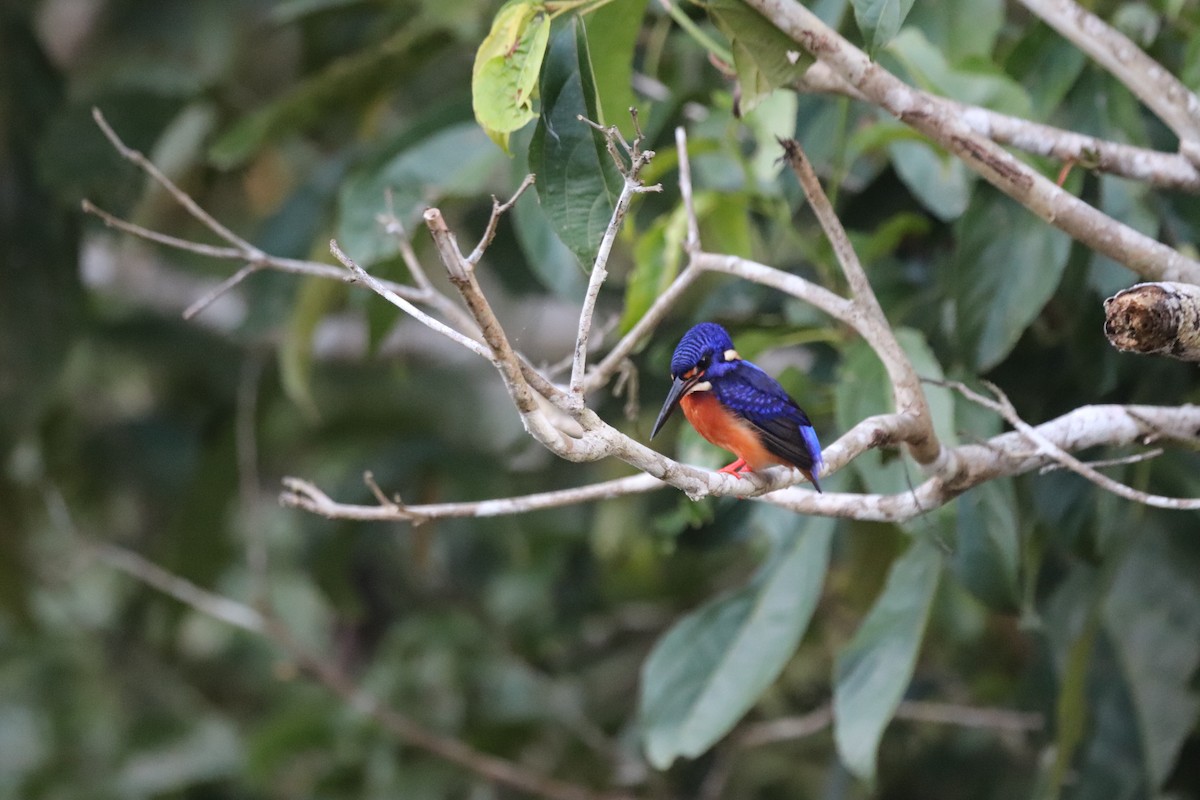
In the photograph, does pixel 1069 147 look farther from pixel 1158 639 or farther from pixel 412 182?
pixel 412 182

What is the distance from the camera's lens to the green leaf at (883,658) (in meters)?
1.87

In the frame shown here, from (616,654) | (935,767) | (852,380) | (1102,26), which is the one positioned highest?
(1102,26)

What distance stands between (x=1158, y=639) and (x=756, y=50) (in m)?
1.24

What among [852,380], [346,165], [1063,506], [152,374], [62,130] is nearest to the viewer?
[852,380]

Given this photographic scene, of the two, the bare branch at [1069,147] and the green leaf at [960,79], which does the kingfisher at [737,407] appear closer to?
the bare branch at [1069,147]

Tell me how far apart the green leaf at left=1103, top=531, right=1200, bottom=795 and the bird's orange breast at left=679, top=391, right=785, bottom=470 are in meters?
1.08

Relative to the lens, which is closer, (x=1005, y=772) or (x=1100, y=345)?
(x=1100, y=345)

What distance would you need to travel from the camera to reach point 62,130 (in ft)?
9.01

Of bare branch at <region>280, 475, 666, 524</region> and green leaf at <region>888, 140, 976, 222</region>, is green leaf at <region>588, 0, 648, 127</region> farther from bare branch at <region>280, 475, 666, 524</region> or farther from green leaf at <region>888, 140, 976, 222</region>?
green leaf at <region>888, 140, 976, 222</region>

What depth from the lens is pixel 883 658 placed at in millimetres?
1941

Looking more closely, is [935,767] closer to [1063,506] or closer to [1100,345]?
[1063,506]

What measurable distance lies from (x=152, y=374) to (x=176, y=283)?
0.59 metres

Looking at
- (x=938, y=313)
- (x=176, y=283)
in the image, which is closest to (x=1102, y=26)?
(x=938, y=313)

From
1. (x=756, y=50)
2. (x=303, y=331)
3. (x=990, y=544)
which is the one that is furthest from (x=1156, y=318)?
(x=303, y=331)
